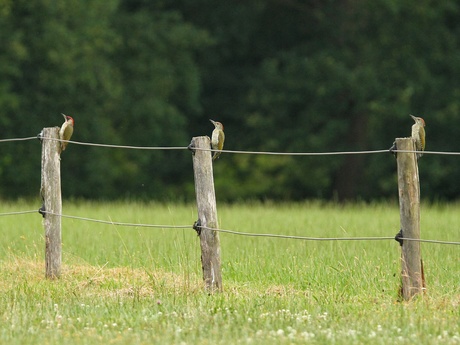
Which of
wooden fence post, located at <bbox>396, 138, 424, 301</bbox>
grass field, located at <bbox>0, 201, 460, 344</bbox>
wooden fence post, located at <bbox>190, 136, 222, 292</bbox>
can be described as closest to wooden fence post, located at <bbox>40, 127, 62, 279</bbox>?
grass field, located at <bbox>0, 201, 460, 344</bbox>

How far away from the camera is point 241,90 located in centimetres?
3503

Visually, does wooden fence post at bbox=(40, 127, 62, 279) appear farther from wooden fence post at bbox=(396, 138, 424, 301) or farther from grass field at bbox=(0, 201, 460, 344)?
wooden fence post at bbox=(396, 138, 424, 301)

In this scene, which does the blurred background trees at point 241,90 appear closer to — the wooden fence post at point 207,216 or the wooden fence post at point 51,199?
the wooden fence post at point 51,199

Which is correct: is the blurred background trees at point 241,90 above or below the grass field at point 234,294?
above

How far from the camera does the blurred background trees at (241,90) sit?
30562mm

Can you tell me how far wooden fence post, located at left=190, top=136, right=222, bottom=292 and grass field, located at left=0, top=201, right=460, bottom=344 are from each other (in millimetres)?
170

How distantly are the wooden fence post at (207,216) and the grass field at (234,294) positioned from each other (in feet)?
0.56

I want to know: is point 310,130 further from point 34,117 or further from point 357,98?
point 34,117

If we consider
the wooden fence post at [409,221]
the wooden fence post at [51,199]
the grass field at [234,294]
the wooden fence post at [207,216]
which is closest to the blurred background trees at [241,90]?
the grass field at [234,294]

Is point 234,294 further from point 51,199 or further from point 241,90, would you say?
point 241,90

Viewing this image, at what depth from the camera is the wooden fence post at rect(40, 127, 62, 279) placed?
11430 mm

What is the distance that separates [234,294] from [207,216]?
77 centimetres

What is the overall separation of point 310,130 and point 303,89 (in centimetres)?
131

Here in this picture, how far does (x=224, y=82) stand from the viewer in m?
35.3
